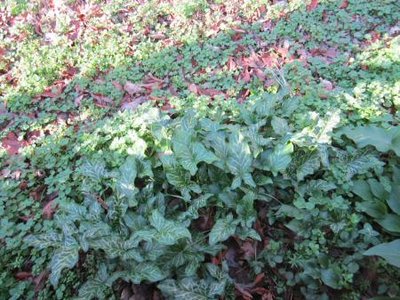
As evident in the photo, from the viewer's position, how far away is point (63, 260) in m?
2.48

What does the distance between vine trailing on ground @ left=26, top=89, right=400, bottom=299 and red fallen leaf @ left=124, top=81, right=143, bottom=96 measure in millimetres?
1197

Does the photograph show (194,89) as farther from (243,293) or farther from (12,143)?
(243,293)

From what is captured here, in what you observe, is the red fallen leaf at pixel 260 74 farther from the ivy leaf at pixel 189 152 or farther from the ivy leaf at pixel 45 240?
the ivy leaf at pixel 45 240

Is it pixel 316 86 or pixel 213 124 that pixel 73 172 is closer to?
pixel 213 124

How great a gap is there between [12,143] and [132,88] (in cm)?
139

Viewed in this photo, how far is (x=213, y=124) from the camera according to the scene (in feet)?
10.3

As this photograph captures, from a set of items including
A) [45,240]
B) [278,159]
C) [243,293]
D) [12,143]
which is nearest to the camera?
[243,293]

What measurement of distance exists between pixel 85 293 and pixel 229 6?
412 cm

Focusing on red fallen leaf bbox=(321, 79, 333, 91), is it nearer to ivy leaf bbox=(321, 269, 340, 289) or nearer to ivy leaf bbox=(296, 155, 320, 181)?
ivy leaf bbox=(296, 155, 320, 181)

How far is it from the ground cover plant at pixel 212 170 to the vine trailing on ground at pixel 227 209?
0.03 ft

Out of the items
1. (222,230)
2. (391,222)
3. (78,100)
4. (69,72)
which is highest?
(69,72)

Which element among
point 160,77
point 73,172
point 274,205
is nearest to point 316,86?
point 274,205

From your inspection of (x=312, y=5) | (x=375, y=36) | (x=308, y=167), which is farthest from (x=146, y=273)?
(x=312, y=5)

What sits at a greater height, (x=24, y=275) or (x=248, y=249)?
(x=24, y=275)
